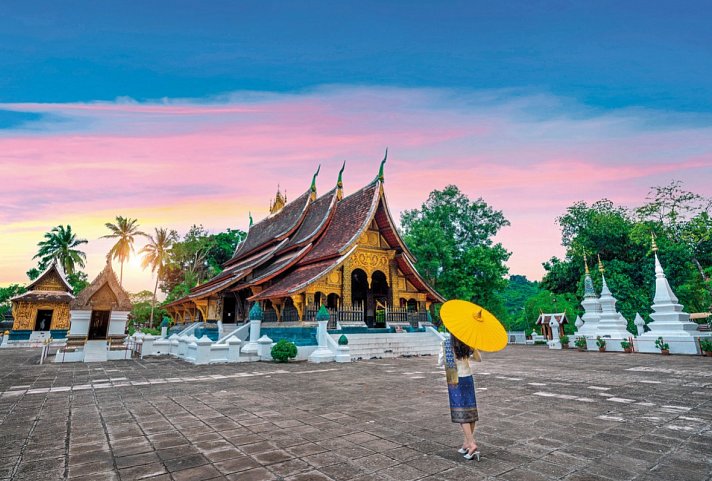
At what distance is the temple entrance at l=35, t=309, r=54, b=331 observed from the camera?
96.3ft

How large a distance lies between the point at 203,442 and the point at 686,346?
703 inches

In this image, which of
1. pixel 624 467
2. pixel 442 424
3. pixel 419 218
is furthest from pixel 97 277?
pixel 419 218

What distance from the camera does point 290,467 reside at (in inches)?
114

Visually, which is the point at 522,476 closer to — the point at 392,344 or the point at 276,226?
the point at 392,344

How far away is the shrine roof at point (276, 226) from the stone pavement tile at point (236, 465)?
1819 cm

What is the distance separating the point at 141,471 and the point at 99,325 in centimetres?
1456

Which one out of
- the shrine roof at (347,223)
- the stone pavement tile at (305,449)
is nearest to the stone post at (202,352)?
the shrine roof at (347,223)

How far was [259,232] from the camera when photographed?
2708cm

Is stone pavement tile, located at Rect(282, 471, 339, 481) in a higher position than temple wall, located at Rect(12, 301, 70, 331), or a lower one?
lower

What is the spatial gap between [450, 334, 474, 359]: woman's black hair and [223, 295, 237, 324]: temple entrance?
20.0m

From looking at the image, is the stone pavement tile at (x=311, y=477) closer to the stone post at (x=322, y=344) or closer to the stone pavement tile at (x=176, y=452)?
the stone pavement tile at (x=176, y=452)

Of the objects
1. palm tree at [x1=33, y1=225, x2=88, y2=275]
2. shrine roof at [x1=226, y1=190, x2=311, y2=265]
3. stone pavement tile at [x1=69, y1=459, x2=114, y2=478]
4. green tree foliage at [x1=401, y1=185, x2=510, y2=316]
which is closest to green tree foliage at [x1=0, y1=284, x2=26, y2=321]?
palm tree at [x1=33, y1=225, x2=88, y2=275]

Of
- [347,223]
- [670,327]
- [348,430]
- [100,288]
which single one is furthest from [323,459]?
[670,327]

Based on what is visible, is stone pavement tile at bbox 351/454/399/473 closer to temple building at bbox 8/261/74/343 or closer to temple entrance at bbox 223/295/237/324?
temple entrance at bbox 223/295/237/324
